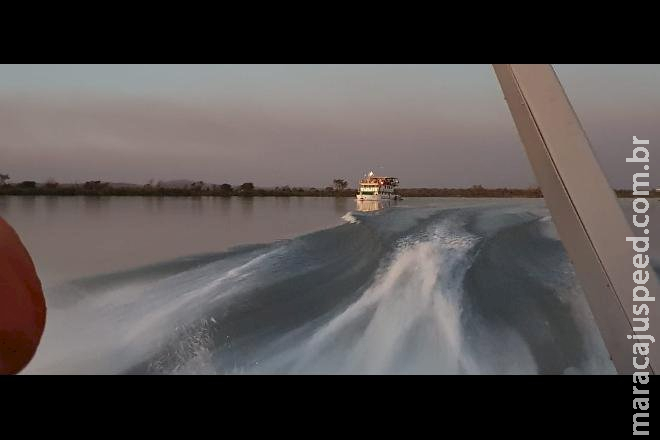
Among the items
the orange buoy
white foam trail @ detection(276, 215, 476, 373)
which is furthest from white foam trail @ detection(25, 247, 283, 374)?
white foam trail @ detection(276, 215, 476, 373)

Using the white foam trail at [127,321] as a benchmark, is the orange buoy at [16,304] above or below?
above

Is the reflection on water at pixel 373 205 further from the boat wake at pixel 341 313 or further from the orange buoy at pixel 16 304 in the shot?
the orange buoy at pixel 16 304

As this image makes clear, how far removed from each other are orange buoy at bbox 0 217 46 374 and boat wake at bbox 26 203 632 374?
9.3 inches

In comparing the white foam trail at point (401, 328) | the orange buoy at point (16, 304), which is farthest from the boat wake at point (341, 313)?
the orange buoy at point (16, 304)

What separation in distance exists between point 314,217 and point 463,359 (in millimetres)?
2368

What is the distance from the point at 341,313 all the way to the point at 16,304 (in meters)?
1.28

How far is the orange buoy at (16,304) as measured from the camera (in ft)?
4.35

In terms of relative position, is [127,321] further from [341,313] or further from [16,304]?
[341,313]

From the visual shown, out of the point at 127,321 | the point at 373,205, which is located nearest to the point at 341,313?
the point at 127,321

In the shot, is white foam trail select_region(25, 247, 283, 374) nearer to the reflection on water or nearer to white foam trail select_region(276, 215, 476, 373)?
white foam trail select_region(276, 215, 476, 373)

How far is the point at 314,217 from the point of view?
3.89m

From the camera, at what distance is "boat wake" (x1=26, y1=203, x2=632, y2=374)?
5.71 ft

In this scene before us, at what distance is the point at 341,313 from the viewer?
206 cm

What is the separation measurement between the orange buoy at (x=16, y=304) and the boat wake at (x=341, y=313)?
24 cm
